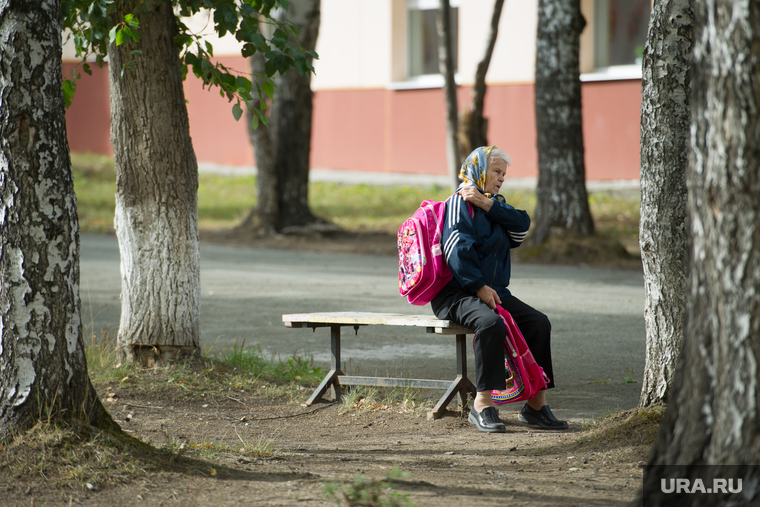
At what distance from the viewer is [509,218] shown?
4.98 metres

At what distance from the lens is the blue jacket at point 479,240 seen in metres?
4.88

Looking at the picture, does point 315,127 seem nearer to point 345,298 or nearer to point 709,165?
point 345,298

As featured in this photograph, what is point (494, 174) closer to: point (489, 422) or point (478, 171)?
point (478, 171)

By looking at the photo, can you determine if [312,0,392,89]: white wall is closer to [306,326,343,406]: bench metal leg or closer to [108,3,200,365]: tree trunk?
[108,3,200,365]: tree trunk

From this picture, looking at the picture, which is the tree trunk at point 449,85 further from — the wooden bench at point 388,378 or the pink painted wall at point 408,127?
the wooden bench at point 388,378

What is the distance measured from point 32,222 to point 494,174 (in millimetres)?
2518

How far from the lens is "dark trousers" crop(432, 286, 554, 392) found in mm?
4797

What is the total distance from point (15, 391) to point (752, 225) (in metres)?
2.94

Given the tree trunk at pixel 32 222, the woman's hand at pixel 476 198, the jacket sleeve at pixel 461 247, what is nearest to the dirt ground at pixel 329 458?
the tree trunk at pixel 32 222

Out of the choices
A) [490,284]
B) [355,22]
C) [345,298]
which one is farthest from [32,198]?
[355,22]

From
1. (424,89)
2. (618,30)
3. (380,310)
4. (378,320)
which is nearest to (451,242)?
(378,320)

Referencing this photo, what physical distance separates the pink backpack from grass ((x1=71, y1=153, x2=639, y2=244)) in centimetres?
926

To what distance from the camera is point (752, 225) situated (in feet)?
8.38

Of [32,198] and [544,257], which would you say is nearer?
[32,198]
